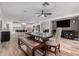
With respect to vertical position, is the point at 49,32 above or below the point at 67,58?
above

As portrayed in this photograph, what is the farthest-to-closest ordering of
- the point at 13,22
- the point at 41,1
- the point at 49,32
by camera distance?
the point at 49,32
the point at 13,22
the point at 41,1

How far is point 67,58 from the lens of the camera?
2.40m

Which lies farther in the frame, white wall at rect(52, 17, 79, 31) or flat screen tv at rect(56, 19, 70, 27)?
white wall at rect(52, 17, 79, 31)

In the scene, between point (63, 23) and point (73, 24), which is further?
point (73, 24)

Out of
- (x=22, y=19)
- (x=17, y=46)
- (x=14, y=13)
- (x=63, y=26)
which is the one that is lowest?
(x=17, y=46)

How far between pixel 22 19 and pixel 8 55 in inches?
42.4

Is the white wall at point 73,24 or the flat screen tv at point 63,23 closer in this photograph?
the flat screen tv at point 63,23

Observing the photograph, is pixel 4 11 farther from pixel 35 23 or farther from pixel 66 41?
pixel 66 41

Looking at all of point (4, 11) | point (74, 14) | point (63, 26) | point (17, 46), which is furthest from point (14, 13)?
point (74, 14)

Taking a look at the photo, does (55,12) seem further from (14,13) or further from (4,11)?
(4,11)

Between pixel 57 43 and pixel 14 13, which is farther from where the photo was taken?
pixel 14 13

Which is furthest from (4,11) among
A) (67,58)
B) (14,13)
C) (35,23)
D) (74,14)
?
(67,58)

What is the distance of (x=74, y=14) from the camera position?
3016 millimetres

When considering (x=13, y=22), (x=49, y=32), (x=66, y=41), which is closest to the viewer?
(x=13, y=22)
